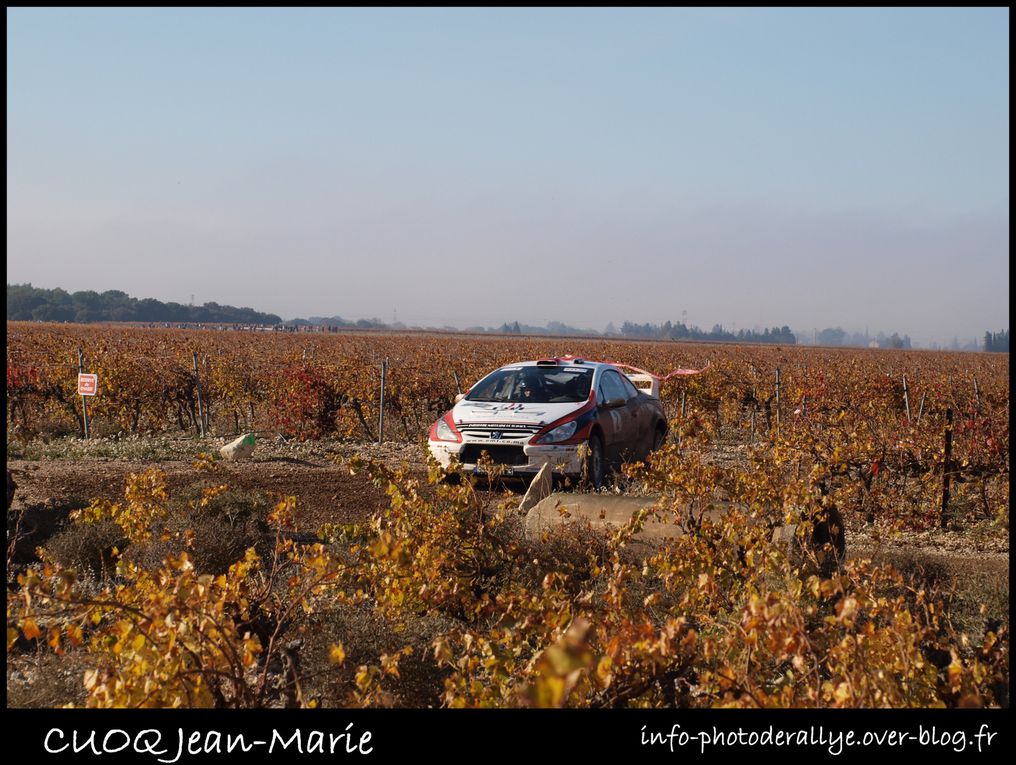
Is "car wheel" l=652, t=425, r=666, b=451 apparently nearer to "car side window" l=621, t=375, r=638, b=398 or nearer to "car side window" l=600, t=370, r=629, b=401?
"car side window" l=621, t=375, r=638, b=398

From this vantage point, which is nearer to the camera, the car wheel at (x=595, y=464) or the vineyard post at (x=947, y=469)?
the vineyard post at (x=947, y=469)

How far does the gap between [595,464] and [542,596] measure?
17.5 feet

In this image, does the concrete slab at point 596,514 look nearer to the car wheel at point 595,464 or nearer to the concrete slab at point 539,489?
the concrete slab at point 539,489

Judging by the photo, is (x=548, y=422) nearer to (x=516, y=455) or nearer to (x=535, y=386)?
(x=516, y=455)

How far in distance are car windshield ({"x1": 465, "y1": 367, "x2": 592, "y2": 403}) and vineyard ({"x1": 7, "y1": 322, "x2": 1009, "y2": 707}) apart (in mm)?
1229

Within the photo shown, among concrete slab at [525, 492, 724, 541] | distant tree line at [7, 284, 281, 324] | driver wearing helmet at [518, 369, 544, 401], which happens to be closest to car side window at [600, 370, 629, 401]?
driver wearing helmet at [518, 369, 544, 401]

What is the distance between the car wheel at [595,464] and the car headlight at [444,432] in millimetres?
1450

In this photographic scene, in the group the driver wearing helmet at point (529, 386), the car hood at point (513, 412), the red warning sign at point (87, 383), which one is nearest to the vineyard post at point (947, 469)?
the car hood at point (513, 412)

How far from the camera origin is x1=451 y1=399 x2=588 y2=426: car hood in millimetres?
9516

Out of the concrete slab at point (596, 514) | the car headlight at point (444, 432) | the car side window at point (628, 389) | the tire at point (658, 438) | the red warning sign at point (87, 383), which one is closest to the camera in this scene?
the concrete slab at point (596, 514)

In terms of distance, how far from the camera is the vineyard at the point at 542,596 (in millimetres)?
3512

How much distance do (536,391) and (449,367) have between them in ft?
35.0

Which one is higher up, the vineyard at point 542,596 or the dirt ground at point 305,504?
the vineyard at point 542,596

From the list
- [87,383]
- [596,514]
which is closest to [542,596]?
[596,514]
